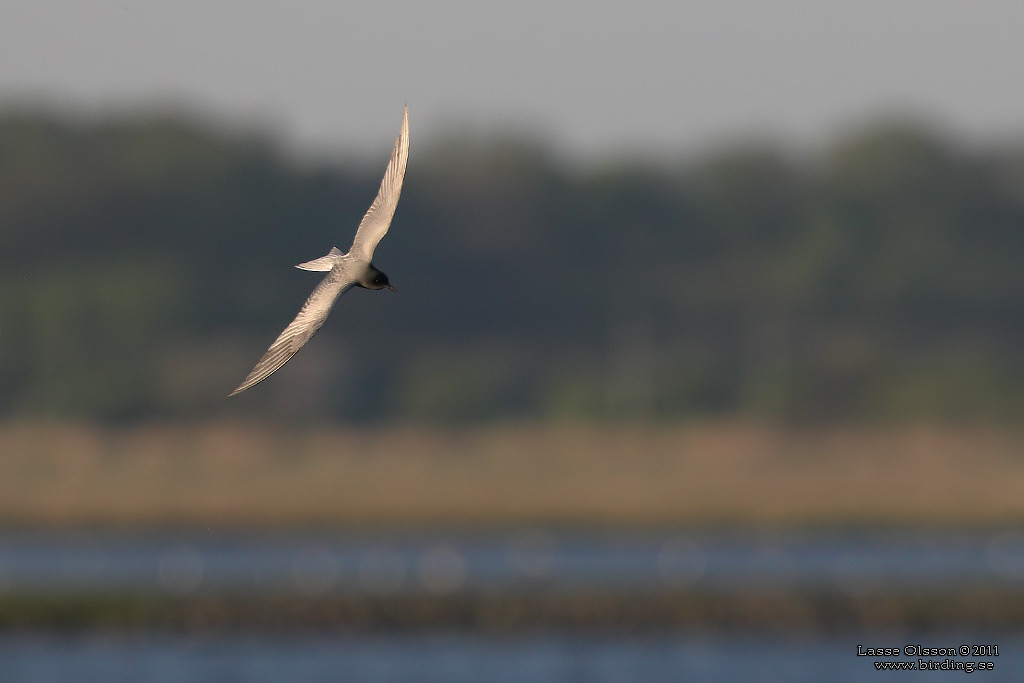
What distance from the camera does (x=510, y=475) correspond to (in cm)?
5888

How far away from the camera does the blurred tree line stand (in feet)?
250

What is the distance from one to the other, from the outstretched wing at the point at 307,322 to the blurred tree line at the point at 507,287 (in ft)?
201

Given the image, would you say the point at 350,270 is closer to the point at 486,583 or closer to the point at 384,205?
the point at 384,205

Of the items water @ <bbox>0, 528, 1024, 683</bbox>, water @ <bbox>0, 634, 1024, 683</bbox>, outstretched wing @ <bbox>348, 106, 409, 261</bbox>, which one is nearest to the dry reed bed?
water @ <bbox>0, 528, 1024, 683</bbox>

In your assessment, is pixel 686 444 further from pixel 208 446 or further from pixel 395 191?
pixel 395 191

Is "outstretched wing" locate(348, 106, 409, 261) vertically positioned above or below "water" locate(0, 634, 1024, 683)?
above

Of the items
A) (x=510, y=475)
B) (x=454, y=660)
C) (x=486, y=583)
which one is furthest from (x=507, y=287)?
(x=454, y=660)

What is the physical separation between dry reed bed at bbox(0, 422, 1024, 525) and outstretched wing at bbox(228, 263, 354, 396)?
3866 cm

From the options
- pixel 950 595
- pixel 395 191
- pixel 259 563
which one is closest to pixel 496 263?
pixel 259 563

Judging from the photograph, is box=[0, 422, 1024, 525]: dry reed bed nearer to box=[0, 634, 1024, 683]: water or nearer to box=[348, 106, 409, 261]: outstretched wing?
box=[0, 634, 1024, 683]: water

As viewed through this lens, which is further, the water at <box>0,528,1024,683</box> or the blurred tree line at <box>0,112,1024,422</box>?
the blurred tree line at <box>0,112,1024,422</box>

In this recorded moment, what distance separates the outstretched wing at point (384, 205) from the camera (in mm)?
11930

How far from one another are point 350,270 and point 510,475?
1863 inches

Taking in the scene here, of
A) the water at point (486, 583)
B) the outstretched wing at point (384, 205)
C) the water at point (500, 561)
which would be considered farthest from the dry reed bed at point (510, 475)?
the outstretched wing at point (384, 205)
